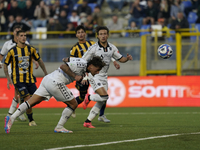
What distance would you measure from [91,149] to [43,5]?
643 inches

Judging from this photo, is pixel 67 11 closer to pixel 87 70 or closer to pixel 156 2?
pixel 156 2

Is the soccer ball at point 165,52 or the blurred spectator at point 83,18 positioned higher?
the blurred spectator at point 83,18

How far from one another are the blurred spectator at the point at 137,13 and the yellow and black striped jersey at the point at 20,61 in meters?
11.1

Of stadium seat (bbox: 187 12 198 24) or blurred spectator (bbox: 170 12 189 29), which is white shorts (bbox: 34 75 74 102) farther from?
stadium seat (bbox: 187 12 198 24)

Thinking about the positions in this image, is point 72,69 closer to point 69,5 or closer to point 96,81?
point 96,81

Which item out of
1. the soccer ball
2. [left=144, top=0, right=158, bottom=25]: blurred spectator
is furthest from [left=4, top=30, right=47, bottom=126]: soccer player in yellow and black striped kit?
[left=144, top=0, right=158, bottom=25]: blurred spectator

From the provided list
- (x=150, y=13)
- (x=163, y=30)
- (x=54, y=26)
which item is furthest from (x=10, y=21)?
(x=163, y=30)

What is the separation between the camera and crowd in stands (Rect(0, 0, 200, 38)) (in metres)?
18.6

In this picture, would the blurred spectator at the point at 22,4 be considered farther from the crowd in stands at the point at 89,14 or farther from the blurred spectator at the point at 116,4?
the blurred spectator at the point at 116,4

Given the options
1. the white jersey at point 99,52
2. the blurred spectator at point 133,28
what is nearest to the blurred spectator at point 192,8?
A: the blurred spectator at point 133,28

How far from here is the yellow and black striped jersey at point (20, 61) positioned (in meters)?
8.72

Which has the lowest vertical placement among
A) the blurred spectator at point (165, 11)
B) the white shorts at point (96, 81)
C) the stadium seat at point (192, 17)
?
the white shorts at point (96, 81)

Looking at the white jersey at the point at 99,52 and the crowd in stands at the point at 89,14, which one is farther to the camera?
the crowd in stands at the point at 89,14

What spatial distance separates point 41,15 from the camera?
2028 cm
